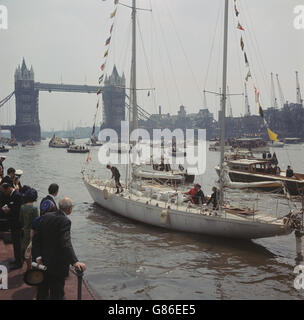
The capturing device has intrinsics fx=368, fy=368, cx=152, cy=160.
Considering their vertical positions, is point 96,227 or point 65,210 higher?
point 65,210

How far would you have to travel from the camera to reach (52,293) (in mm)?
5684

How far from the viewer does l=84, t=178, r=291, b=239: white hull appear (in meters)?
14.6

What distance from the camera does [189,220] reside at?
647 inches

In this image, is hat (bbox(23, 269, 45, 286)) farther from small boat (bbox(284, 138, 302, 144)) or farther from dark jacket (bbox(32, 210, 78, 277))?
small boat (bbox(284, 138, 302, 144))

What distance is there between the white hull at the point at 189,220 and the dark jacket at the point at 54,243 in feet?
34.3

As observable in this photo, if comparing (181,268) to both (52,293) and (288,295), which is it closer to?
(288,295)

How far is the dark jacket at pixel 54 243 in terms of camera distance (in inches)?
216

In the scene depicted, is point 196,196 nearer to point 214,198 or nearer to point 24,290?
point 214,198

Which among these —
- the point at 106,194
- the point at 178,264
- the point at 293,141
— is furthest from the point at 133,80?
the point at 293,141

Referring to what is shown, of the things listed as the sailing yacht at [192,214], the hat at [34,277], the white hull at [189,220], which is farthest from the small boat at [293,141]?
the hat at [34,277]

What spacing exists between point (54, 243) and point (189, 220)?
11453mm
